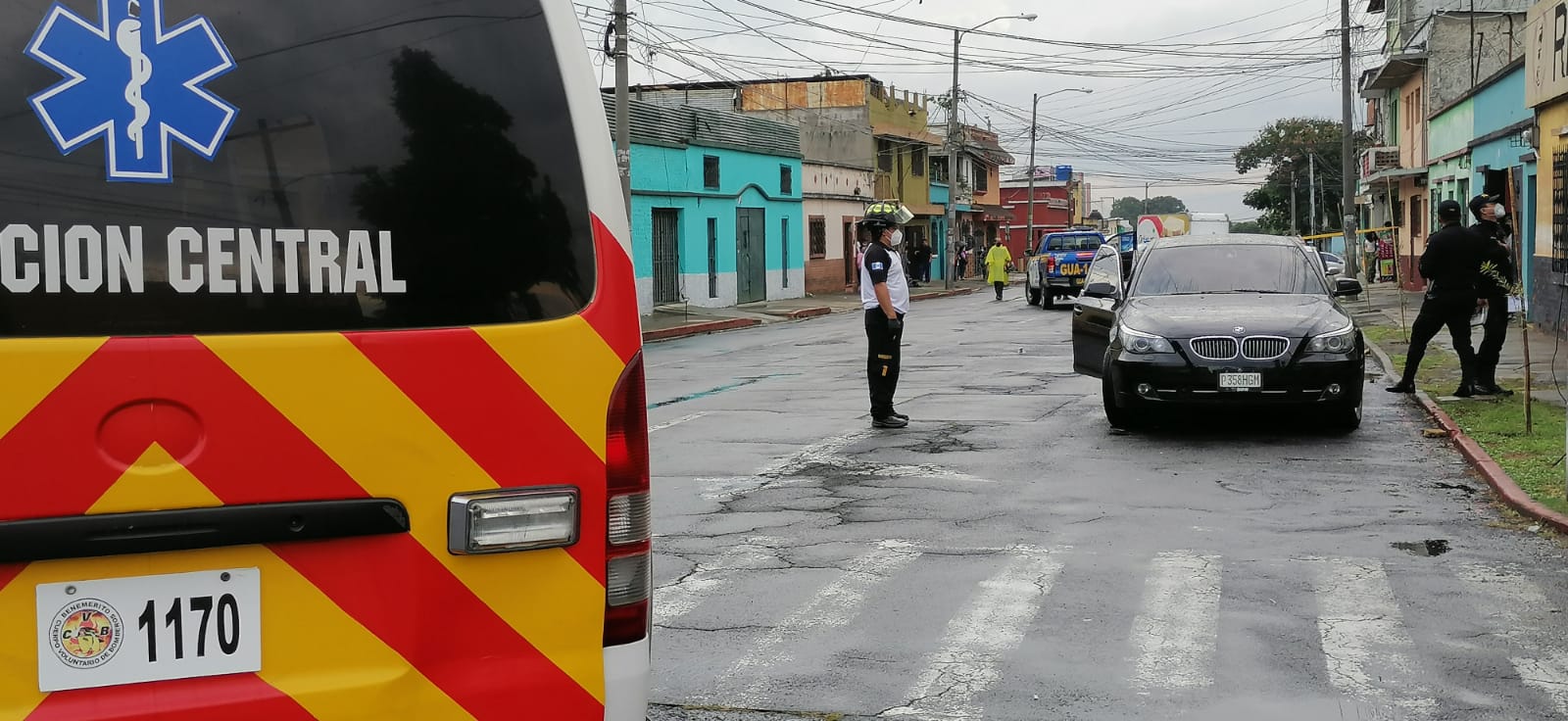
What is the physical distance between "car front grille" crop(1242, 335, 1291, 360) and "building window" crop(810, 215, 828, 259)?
1517 inches

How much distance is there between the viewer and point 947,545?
7691 mm

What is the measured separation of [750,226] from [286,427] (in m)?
40.2

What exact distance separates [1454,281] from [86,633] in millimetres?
12208

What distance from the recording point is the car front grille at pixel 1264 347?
11.1 meters

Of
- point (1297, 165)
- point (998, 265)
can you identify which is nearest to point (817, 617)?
point (998, 265)

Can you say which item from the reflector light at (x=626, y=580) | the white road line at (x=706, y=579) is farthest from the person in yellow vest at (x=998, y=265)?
the reflector light at (x=626, y=580)

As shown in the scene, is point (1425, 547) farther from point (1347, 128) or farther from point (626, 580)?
point (1347, 128)

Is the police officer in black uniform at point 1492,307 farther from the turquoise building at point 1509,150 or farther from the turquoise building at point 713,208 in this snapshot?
the turquoise building at point 713,208

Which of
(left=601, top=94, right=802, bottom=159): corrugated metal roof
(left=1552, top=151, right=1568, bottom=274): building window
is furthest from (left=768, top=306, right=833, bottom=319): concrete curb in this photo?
(left=1552, top=151, right=1568, bottom=274): building window

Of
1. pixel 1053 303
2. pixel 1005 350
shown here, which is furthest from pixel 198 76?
pixel 1053 303

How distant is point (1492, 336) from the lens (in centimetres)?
1291

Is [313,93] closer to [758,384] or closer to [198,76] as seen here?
[198,76]

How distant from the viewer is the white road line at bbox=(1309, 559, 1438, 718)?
5.11m

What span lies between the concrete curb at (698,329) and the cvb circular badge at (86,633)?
23.9 meters
